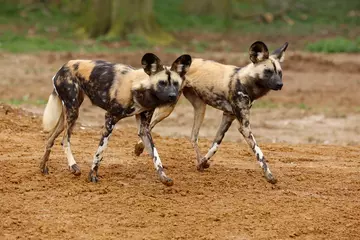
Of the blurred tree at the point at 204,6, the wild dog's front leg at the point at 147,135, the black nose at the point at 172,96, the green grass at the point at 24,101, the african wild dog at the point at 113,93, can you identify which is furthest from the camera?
the blurred tree at the point at 204,6

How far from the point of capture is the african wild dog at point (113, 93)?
6.83 m

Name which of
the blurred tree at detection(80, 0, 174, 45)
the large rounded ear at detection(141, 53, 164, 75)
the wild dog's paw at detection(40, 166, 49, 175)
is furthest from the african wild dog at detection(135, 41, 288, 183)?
the blurred tree at detection(80, 0, 174, 45)

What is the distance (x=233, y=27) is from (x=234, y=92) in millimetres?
16093

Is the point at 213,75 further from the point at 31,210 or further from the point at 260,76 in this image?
the point at 31,210

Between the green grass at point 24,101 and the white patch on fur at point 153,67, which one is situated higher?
the white patch on fur at point 153,67

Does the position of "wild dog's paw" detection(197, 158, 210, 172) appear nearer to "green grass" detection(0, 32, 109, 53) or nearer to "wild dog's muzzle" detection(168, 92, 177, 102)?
"wild dog's muzzle" detection(168, 92, 177, 102)

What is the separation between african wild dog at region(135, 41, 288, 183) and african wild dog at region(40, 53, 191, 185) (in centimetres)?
55

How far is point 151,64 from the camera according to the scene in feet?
22.3

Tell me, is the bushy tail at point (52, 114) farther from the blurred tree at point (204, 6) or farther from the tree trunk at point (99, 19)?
the blurred tree at point (204, 6)

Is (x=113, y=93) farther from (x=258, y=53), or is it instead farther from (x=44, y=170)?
(x=258, y=53)

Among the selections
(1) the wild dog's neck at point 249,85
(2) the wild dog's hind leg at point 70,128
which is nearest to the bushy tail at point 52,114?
(2) the wild dog's hind leg at point 70,128

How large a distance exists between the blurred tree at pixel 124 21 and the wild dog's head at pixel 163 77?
42.9 feet

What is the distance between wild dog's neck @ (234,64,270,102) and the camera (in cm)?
753

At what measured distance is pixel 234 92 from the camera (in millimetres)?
7574
